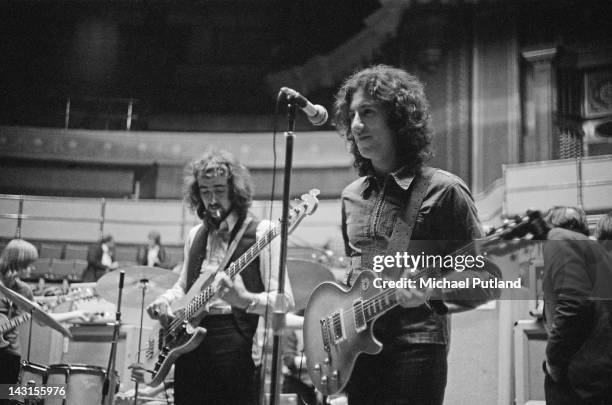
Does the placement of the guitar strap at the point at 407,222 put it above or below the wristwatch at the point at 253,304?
above

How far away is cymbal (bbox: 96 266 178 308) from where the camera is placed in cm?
430

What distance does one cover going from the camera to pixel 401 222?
2170mm

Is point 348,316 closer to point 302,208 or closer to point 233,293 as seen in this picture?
point 233,293

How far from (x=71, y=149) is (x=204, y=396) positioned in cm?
1136

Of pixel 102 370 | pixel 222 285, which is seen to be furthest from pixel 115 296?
pixel 222 285

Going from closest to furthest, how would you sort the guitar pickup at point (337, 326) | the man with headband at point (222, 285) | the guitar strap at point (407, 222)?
the guitar strap at point (407, 222)
the guitar pickup at point (337, 326)
the man with headband at point (222, 285)

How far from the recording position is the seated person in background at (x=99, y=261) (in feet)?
32.8

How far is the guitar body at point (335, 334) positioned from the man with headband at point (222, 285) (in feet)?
0.84

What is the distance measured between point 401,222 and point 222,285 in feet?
3.29

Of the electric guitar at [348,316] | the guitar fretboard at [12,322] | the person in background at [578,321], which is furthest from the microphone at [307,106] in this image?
the guitar fretboard at [12,322]

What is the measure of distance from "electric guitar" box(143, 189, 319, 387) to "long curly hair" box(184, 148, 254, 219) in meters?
0.33

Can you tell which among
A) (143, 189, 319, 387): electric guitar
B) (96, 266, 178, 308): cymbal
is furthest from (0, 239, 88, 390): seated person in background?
(143, 189, 319, 387): electric guitar

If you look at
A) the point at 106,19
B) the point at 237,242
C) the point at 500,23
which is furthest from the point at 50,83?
the point at 237,242

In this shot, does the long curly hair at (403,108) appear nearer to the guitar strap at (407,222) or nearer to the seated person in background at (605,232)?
the guitar strap at (407,222)
